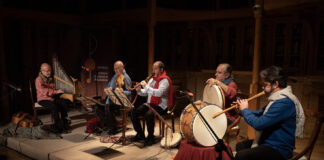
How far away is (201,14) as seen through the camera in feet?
19.9

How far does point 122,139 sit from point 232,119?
210 centimetres

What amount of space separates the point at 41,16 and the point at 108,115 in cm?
355

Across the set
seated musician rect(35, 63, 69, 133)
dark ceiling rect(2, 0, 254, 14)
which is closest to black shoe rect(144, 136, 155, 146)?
seated musician rect(35, 63, 69, 133)

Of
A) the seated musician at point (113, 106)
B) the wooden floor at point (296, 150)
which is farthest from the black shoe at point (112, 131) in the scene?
the wooden floor at point (296, 150)

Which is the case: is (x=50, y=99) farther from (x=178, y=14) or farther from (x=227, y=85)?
(x=227, y=85)

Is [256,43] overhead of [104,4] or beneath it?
beneath

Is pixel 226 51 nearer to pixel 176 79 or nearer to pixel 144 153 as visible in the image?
pixel 176 79

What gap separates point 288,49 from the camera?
711cm

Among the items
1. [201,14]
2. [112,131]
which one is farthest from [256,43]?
[112,131]

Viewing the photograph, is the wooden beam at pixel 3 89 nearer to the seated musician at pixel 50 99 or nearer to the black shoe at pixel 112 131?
the seated musician at pixel 50 99

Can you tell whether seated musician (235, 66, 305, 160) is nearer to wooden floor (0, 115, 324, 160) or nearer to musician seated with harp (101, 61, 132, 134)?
wooden floor (0, 115, 324, 160)

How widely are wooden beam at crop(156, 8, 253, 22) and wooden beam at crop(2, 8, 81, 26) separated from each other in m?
2.94

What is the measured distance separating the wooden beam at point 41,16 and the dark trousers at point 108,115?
3.22 metres

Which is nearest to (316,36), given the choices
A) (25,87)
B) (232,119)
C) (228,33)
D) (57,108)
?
(228,33)
